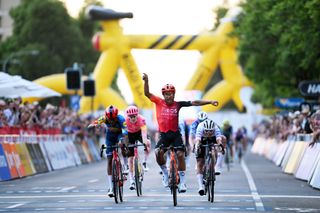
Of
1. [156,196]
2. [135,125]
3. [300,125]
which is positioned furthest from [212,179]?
[300,125]

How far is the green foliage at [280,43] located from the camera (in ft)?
135

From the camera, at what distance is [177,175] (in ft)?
67.2

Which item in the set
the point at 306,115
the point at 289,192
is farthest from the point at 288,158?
the point at 289,192

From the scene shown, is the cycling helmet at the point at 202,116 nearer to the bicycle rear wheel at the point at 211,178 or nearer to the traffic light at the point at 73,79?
the bicycle rear wheel at the point at 211,178

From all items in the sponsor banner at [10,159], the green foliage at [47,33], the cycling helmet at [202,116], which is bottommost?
the sponsor banner at [10,159]

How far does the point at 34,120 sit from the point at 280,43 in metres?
18.0

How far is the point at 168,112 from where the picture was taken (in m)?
21.0

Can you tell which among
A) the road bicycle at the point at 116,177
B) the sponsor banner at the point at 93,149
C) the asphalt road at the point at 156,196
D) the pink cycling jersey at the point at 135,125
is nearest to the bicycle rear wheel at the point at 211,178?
the asphalt road at the point at 156,196

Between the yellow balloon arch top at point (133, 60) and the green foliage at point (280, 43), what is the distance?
2199 millimetres

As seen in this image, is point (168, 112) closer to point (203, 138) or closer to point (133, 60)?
point (203, 138)

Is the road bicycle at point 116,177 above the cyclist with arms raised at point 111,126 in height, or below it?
below

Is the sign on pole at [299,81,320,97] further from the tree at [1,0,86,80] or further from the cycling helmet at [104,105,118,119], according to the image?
the tree at [1,0,86,80]

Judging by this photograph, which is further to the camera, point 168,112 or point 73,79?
point 73,79

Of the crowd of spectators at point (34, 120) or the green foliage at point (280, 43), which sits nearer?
the crowd of spectators at point (34, 120)
